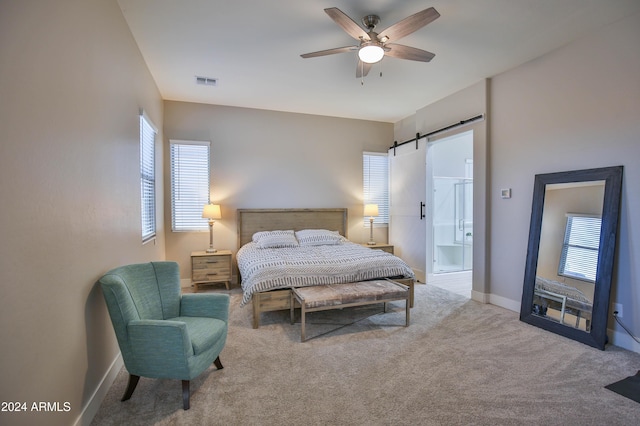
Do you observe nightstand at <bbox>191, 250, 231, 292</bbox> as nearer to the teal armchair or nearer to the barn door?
the teal armchair

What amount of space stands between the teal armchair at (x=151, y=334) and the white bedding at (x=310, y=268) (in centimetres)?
91

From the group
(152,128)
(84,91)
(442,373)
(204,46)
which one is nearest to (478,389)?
(442,373)

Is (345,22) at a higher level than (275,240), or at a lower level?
higher

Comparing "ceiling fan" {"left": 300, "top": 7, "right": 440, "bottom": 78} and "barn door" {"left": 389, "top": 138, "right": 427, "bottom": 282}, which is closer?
"ceiling fan" {"left": 300, "top": 7, "right": 440, "bottom": 78}

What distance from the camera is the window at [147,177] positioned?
348cm

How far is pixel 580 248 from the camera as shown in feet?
9.92

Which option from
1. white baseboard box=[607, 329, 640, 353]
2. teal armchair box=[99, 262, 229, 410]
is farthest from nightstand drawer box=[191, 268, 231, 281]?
white baseboard box=[607, 329, 640, 353]

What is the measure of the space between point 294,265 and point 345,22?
2363 mm

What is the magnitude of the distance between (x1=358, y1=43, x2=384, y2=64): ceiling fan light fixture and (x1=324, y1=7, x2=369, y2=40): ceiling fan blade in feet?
0.25

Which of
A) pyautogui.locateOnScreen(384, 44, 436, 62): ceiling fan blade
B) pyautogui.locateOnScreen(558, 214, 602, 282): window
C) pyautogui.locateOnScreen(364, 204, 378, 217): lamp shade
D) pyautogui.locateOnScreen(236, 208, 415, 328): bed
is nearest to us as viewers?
pyautogui.locateOnScreen(384, 44, 436, 62): ceiling fan blade

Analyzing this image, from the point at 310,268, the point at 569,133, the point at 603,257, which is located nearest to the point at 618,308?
the point at 603,257

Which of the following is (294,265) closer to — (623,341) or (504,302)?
(504,302)

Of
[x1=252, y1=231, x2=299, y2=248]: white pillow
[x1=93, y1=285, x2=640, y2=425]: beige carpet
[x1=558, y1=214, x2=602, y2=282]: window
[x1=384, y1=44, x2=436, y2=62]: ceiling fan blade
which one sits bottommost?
[x1=93, y1=285, x2=640, y2=425]: beige carpet

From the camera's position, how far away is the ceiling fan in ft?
7.37
